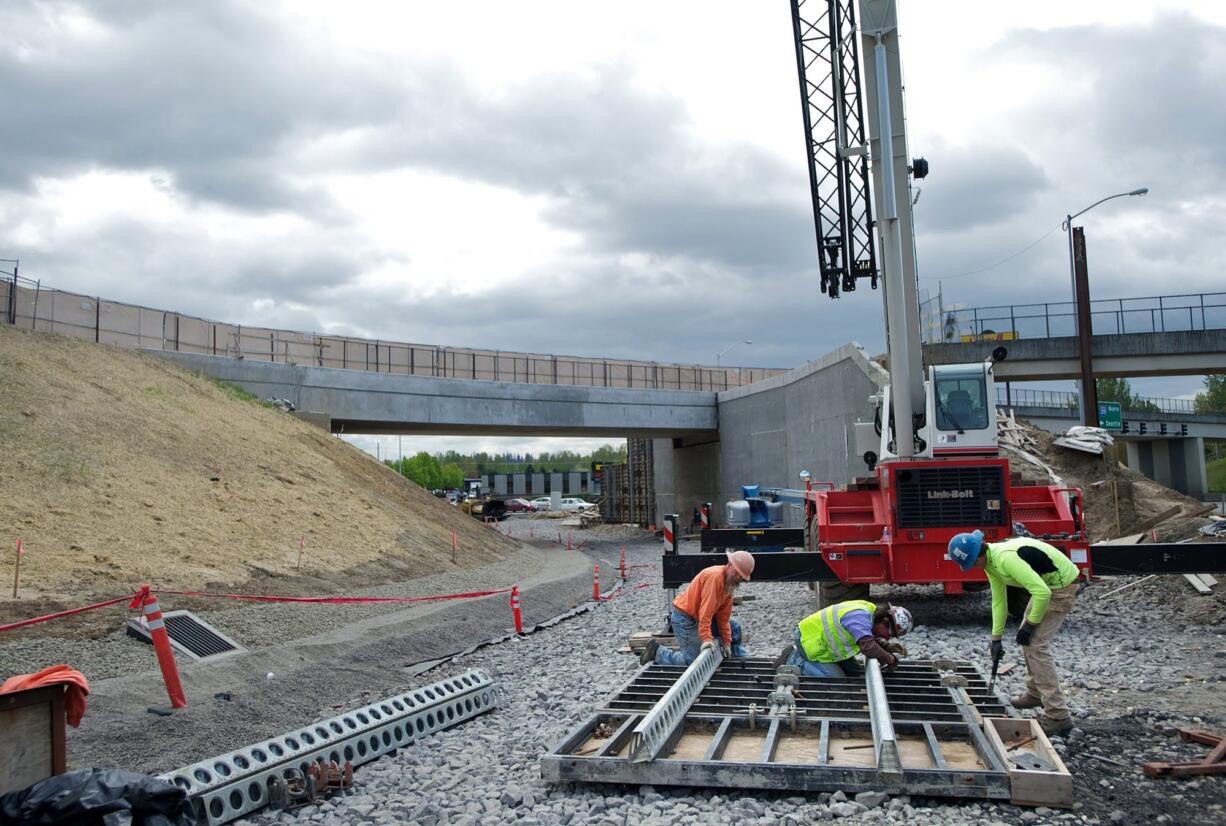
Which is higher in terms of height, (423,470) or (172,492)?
(423,470)

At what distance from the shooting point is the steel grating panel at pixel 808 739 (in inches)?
245

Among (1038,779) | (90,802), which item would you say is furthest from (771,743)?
(90,802)

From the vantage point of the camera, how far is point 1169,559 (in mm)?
11469

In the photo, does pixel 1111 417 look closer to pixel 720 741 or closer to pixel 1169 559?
pixel 1169 559

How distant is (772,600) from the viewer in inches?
697

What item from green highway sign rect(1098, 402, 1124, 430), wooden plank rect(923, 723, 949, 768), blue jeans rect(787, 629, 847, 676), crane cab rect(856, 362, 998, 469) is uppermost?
green highway sign rect(1098, 402, 1124, 430)

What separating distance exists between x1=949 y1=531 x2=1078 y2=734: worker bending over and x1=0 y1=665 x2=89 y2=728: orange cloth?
6.28 meters

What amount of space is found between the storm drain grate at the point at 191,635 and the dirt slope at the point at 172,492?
65.4 inches

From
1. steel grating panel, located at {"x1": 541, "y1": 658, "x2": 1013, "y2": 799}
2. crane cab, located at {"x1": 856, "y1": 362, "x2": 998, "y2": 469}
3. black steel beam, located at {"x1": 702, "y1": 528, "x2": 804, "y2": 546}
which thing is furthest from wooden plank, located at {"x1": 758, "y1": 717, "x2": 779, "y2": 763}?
black steel beam, located at {"x1": 702, "y1": 528, "x2": 804, "y2": 546}

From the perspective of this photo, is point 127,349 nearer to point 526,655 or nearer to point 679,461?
point 526,655

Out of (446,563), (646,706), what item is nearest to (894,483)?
(646,706)

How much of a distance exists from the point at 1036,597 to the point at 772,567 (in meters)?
4.78

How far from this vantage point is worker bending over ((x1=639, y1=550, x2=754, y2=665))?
9.32 m

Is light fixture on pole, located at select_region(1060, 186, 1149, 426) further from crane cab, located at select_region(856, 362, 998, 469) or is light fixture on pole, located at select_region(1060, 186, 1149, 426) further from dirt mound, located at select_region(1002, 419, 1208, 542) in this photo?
crane cab, located at select_region(856, 362, 998, 469)
